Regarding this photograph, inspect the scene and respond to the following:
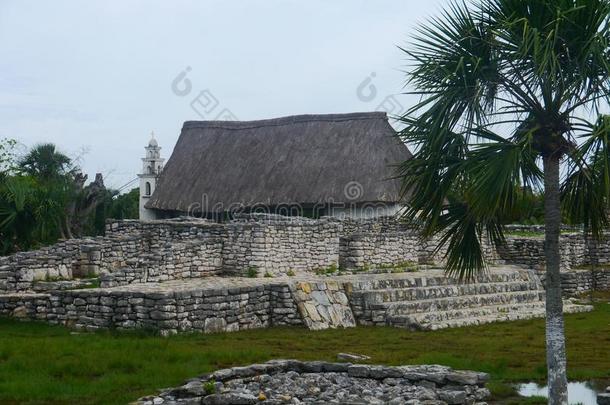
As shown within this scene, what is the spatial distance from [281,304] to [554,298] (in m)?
7.50

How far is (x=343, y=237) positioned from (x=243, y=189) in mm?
6427

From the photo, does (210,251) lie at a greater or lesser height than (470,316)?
greater

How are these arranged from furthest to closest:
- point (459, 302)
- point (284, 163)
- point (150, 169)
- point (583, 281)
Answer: point (150, 169)
point (284, 163)
point (583, 281)
point (459, 302)

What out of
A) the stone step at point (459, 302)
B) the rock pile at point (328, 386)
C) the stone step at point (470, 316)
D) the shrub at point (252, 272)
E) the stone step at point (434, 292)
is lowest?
the rock pile at point (328, 386)

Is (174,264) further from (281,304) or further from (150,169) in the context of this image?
(150,169)

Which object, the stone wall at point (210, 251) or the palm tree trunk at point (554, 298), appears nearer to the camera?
the palm tree trunk at point (554, 298)

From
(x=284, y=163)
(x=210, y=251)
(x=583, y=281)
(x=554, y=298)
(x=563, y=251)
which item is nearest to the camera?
(x=554, y=298)

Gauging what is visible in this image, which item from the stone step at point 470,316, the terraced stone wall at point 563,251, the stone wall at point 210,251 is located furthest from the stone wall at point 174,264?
the terraced stone wall at point 563,251

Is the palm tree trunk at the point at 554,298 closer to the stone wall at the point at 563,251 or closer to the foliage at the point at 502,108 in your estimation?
the foliage at the point at 502,108

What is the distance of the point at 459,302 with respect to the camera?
1838 cm

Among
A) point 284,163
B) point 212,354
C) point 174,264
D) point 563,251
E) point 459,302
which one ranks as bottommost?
point 212,354

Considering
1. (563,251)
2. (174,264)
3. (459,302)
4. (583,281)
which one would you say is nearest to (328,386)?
(174,264)

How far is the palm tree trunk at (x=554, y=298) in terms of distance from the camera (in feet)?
30.1

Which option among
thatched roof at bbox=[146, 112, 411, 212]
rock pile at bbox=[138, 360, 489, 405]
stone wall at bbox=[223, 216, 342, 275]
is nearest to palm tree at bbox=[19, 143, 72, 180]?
thatched roof at bbox=[146, 112, 411, 212]
